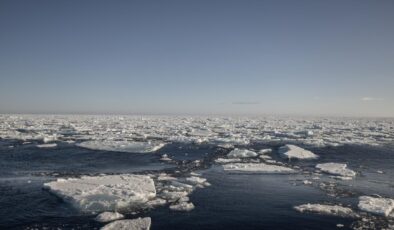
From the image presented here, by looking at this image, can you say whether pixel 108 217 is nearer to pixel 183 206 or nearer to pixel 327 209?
pixel 183 206

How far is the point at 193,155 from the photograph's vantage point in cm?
2239

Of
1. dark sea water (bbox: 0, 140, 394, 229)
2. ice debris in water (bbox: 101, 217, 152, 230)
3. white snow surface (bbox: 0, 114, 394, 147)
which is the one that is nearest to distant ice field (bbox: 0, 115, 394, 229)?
dark sea water (bbox: 0, 140, 394, 229)

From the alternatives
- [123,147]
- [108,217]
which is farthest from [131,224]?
[123,147]

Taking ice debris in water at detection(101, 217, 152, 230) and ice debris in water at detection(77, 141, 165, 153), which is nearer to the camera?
ice debris in water at detection(101, 217, 152, 230)

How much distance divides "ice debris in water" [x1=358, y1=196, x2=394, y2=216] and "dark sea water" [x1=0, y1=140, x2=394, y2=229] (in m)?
0.31

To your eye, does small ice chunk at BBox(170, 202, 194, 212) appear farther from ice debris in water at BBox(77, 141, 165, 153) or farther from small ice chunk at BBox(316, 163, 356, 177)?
ice debris in water at BBox(77, 141, 165, 153)

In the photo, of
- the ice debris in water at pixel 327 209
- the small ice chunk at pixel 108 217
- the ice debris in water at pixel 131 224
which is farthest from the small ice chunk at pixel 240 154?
the ice debris in water at pixel 131 224

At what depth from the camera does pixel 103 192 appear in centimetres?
1152

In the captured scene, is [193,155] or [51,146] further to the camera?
[51,146]

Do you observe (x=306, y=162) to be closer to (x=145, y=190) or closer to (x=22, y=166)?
(x=145, y=190)

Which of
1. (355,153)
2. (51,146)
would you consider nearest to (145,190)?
(51,146)

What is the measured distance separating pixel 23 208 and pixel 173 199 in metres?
4.47

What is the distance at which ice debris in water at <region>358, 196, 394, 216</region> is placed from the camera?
1070cm

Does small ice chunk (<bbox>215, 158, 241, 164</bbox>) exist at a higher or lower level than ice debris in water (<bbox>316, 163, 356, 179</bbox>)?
lower
